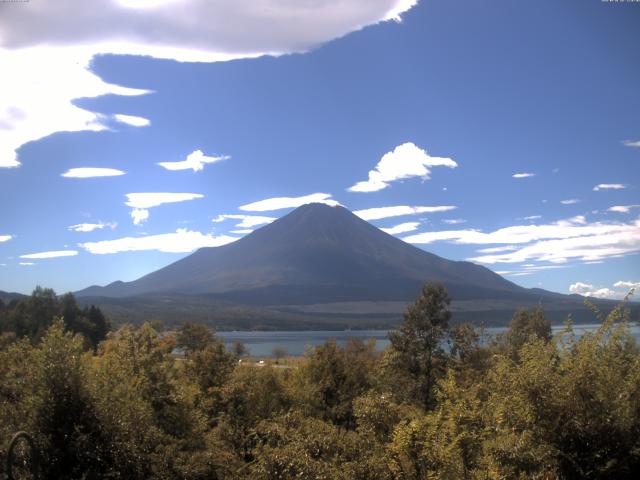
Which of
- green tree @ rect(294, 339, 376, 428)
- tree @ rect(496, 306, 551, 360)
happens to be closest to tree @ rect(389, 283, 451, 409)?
green tree @ rect(294, 339, 376, 428)

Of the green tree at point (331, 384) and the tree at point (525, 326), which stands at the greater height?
the tree at point (525, 326)

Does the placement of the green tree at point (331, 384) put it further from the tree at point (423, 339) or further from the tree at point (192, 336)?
the tree at point (192, 336)

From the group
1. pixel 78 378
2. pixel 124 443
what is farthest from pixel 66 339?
pixel 124 443

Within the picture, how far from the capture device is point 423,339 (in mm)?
35719

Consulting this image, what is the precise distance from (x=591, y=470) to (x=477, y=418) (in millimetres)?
2973

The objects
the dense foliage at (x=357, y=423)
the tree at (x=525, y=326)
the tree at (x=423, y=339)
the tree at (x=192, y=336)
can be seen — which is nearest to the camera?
the dense foliage at (x=357, y=423)

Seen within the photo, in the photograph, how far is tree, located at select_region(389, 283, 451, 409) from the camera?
1385 inches

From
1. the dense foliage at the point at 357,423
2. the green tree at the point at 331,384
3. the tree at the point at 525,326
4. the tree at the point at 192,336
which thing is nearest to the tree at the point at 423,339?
the green tree at the point at 331,384

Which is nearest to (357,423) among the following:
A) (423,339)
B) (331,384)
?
(331,384)

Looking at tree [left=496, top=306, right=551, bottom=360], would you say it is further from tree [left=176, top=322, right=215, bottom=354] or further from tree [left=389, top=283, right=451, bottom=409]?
tree [left=176, top=322, right=215, bottom=354]

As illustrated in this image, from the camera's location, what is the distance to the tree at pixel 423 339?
3519cm

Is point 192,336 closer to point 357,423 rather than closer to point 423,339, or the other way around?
point 423,339

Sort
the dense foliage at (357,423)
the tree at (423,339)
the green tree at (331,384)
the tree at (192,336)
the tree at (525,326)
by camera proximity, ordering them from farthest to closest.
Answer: the tree at (192,336) → the tree at (525,326) → the tree at (423,339) → the green tree at (331,384) → the dense foliage at (357,423)

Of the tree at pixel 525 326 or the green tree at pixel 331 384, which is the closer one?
the green tree at pixel 331 384
